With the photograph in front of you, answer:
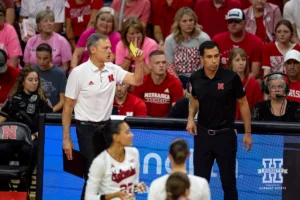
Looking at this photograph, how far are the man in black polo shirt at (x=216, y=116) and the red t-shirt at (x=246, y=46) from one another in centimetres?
332

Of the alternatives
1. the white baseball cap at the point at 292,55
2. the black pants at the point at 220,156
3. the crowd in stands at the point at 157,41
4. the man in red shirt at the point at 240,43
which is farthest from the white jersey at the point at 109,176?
the man in red shirt at the point at 240,43

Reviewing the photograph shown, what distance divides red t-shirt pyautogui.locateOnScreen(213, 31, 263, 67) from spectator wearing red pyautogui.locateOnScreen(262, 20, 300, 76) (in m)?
0.17

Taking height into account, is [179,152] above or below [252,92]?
below

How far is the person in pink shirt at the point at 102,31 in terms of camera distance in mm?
14086

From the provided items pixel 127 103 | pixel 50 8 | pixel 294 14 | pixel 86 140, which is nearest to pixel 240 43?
pixel 294 14

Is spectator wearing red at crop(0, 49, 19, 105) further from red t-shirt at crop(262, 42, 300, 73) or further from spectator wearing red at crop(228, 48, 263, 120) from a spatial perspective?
red t-shirt at crop(262, 42, 300, 73)

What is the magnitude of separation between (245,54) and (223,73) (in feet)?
7.91

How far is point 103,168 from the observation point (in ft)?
29.9

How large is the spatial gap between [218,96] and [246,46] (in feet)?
11.7

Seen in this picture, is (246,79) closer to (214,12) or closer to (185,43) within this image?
(185,43)

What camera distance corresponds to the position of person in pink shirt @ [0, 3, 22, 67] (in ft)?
48.6

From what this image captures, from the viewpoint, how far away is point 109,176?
9.19 meters

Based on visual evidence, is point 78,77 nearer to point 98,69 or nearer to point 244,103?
point 98,69

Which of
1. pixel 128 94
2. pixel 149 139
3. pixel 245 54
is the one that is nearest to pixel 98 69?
pixel 149 139
